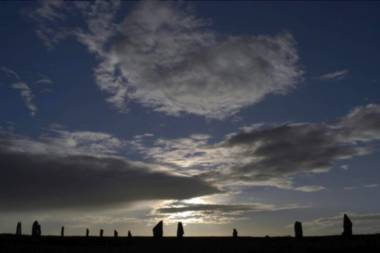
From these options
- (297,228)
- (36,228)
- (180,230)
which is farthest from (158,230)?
(36,228)

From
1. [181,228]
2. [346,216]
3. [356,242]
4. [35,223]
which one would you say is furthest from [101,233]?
[356,242]

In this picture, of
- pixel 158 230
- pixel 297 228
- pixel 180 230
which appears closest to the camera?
pixel 297 228

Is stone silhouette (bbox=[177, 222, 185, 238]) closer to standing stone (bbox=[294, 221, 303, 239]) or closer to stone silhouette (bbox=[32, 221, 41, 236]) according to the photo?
standing stone (bbox=[294, 221, 303, 239])

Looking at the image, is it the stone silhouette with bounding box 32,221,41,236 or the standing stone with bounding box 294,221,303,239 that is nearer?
the standing stone with bounding box 294,221,303,239

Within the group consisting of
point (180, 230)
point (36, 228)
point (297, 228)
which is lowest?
point (297, 228)

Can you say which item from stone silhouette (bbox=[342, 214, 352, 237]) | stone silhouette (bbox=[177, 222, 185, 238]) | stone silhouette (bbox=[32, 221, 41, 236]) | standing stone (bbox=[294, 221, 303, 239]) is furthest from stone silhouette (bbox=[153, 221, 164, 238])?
stone silhouette (bbox=[32, 221, 41, 236])

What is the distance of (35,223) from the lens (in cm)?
5097

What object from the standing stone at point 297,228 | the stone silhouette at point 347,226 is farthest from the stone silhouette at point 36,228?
the stone silhouette at point 347,226

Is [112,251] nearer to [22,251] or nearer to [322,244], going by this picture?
[22,251]

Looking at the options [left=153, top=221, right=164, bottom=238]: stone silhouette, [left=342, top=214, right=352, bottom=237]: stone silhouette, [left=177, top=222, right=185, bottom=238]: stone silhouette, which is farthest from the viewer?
[left=177, top=222, right=185, bottom=238]: stone silhouette

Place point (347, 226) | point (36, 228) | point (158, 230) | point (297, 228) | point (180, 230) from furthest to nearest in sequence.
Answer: point (36, 228)
point (180, 230)
point (158, 230)
point (297, 228)
point (347, 226)

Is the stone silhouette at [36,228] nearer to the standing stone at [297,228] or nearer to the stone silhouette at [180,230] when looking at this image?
the stone silhouette at [180,230]

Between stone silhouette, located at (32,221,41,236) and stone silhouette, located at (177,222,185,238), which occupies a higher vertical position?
stone silhouette, located at (32,221,41,236)

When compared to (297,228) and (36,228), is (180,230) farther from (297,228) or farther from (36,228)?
(36,228)
